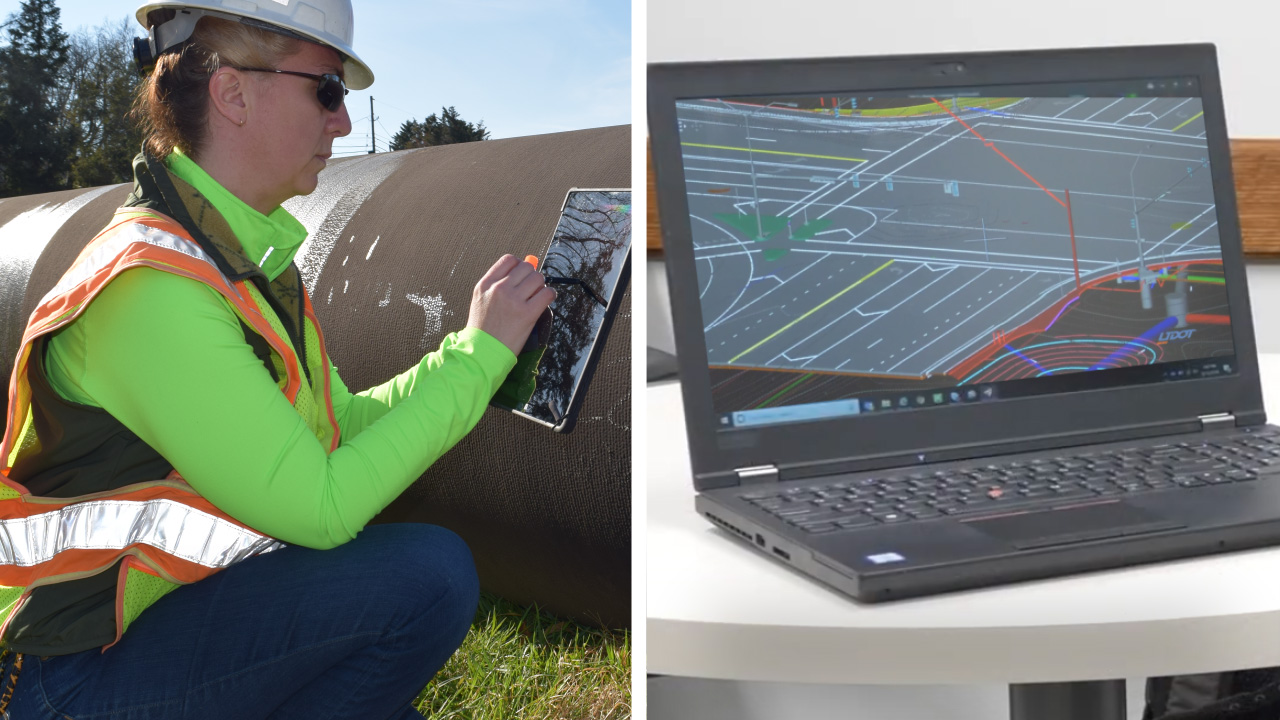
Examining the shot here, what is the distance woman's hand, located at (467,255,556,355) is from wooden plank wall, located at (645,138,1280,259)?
1.34ft

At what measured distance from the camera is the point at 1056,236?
2.72ft

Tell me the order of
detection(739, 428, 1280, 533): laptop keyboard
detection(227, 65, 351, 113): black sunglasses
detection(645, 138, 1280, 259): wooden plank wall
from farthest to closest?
detection(645, 138, 1280, 259): wooden plank wall, detection(227, 65, 351, 113): black sunglasses, detection(739, 428, 1280, 533): laptop keyboard

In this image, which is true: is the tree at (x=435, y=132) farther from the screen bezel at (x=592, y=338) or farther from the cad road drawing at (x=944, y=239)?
the cad road drawing at (x=944, y=239)

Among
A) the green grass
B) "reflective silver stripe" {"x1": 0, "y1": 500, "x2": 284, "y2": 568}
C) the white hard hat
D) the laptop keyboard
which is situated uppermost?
the white hard hat

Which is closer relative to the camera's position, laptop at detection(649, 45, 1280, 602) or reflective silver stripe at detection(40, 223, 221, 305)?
laptop at detection(649, 45, 1280, 602)

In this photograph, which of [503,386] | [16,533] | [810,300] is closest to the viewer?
[810,300]

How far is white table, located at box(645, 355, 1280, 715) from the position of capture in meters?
0.54

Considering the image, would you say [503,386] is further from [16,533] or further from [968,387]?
[968,387]

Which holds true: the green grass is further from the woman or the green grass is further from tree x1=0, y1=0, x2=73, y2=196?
tree x1=0, y1=0, x2=73, y2=196

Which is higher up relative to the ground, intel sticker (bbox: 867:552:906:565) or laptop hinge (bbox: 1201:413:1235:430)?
laptop hinge (bbox: 1201:413:1235:430)

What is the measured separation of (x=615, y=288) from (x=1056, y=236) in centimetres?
68

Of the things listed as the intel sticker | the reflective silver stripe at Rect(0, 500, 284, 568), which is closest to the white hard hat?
the reflective silver stripe at Rect(0, 500, 284, 568)

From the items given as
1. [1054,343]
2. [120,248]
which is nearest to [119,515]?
[120,248]

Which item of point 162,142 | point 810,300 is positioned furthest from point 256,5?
point 810,300
